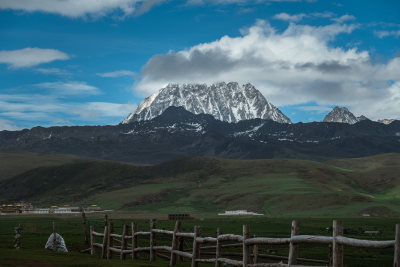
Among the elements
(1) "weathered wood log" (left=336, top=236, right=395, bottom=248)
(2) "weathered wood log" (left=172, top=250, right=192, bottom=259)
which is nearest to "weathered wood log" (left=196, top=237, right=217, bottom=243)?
(2) "weathered wood log" (left=172, top=250, right=192, bottom=259)

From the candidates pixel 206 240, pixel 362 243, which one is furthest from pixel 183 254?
pixel 362 243

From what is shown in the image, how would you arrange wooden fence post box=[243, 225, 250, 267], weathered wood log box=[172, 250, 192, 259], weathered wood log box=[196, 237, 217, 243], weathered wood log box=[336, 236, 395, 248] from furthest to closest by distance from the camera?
weathered wood log box=[172, 250, 192, 259], weathered wood log box=[196, 237, 217, 243], wooden fence post box=[243, 225, 250, 267], weathered wood log box=[336, 236, 395, 248]

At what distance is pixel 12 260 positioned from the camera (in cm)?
2583

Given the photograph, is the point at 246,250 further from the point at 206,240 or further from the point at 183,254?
the point at 183,254

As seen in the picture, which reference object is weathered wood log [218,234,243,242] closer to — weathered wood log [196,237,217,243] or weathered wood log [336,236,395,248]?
weathered wood log [196,237,217,243]

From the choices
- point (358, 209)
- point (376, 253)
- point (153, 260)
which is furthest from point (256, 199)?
point (153, 260)

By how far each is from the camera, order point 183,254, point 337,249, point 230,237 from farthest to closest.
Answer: point 183,254, point 230,237, point 337,249

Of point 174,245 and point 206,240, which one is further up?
point 206,240

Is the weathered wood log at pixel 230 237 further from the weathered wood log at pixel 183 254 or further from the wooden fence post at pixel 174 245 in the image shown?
the wooden fence post at pixel 174 245

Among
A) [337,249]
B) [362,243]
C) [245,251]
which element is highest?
[362,243]

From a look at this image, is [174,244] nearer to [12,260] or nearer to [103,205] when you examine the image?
[12,260]

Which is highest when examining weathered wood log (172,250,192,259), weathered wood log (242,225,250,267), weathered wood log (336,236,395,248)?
weathered wood log (336,236,395,248)

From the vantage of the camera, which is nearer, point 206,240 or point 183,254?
point 206,240

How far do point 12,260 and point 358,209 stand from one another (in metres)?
129
